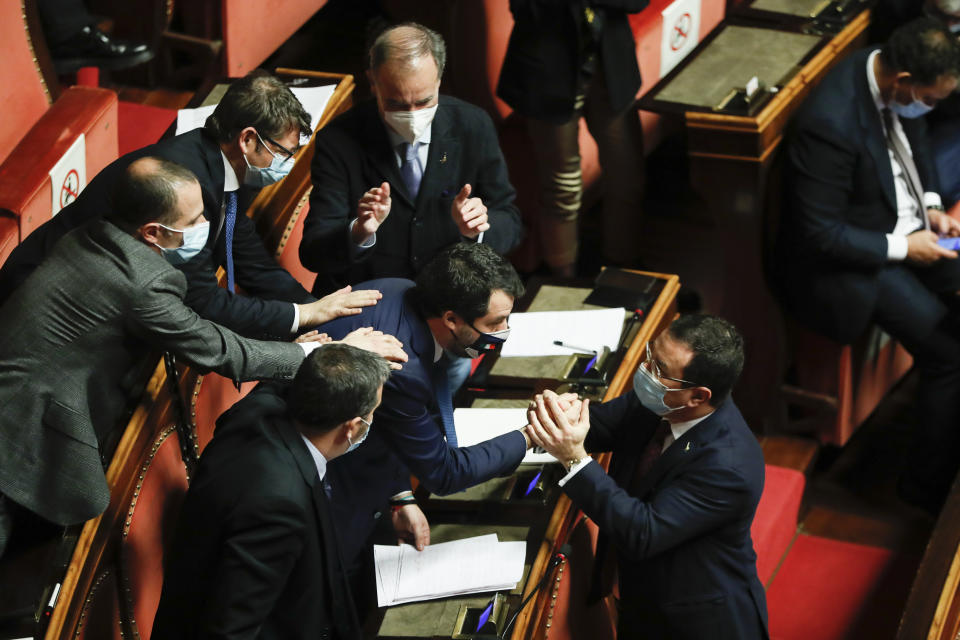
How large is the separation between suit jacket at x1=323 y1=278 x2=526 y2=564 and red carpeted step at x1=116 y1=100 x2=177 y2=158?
1.52 m

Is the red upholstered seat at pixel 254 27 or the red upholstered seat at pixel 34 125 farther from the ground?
the red upholstered seat at pixel 34 125

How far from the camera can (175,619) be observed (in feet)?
6.65

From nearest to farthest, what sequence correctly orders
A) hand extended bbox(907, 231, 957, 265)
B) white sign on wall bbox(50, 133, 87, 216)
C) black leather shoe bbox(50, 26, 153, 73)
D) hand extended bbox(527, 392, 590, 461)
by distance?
hand extended bbox(527, 392, 590, 461) → white sign on wall bbox(50, 133, 87, 216) → hand extended bbox(907, 231, 957, 265) → black leather shoe bbox(50, 26, 153, 73)

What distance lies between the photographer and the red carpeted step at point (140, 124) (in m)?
3.69

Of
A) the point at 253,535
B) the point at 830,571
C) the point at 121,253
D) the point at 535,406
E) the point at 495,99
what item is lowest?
the point at 830,571

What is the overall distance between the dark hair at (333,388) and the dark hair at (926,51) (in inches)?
76.3

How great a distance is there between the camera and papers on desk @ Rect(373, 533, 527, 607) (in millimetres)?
2256

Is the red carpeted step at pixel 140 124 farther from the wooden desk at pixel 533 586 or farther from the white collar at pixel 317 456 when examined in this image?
the white collar at pixel 317 456

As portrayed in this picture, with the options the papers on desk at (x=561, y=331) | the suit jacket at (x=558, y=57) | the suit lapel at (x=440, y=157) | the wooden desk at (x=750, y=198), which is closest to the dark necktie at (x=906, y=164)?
the wooden desk at (x=750, y=198)

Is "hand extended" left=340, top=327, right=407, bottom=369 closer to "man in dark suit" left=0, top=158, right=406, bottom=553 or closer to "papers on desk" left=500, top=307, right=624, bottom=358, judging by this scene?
"man in dark suit" left=0, top=158, right=406, bottom=553

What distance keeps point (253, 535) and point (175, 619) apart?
0.23 meters

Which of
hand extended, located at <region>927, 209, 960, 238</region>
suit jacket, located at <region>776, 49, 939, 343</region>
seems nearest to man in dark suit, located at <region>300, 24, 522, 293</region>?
suit jacket, located at <region>776, 49, 939, 343</region>

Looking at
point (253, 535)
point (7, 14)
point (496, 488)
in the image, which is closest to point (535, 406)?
point (496, 488)

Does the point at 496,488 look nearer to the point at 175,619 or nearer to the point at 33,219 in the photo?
the point at 175,619
